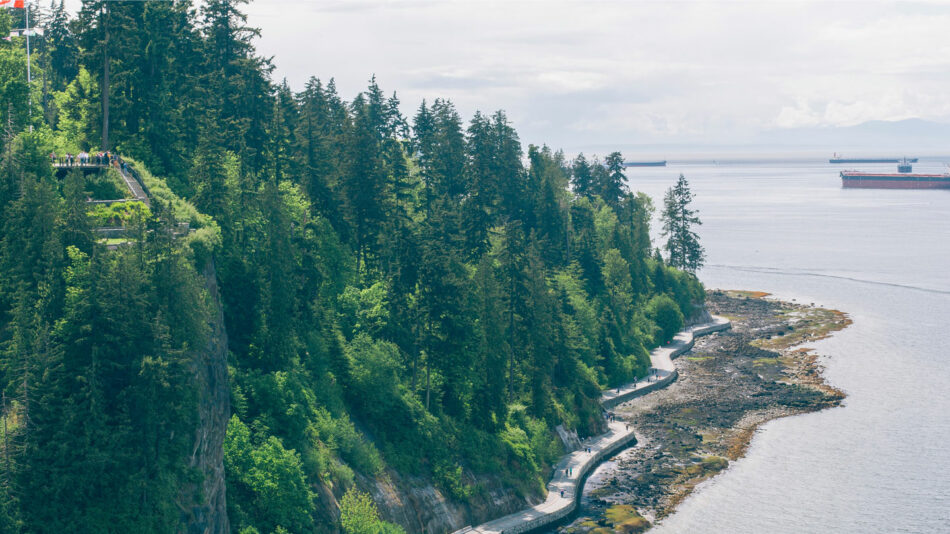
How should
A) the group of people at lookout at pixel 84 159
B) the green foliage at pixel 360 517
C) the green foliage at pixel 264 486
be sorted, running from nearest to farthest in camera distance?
the green foliage at pixel 264 486, the green foliage at pixel 360 517, the group of people at lookout at pixel 84 159

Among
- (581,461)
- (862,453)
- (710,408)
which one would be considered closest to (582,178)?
(710,408)

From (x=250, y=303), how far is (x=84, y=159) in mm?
12877

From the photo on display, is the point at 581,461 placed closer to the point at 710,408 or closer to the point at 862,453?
the point at 710,408

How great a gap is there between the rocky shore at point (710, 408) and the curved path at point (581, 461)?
1075mm

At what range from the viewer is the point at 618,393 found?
93.3 metres

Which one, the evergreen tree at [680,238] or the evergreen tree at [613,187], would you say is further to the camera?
the evergreen tree at [680,238]

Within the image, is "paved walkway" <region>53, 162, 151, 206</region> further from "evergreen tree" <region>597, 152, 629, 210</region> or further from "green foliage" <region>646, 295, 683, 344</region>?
"evergreen tree" <region>597, 152, 629, 210</region>

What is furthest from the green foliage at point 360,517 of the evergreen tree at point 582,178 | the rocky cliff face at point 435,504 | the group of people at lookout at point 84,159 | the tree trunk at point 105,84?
the evergreen tree at point 582,178

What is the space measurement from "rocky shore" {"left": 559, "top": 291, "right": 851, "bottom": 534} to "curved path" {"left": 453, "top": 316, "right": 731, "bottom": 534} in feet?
3.53

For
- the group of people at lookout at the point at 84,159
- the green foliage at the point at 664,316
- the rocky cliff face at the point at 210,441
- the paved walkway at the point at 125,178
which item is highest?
the group of people at lookout at the point at 84,159

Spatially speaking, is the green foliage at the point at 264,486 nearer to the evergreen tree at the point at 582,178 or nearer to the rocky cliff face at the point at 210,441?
the rocky cliff face at the point at 210,441

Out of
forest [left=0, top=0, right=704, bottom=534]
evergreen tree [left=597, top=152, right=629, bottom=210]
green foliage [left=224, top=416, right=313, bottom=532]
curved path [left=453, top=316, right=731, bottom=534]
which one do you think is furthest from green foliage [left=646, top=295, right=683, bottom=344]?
green foliage [left=224, top=416, right=313, bottom=532]

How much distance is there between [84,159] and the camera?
168ft

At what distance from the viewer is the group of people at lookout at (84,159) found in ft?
161
